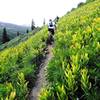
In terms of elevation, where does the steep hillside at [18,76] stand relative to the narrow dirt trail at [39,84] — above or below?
above

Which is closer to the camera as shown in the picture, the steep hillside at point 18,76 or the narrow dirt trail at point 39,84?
the steep hillside at point 18,76

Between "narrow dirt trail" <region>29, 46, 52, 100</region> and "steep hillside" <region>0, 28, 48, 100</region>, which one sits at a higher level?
"steep hillside" <region>0, 28, 48, 100</region>

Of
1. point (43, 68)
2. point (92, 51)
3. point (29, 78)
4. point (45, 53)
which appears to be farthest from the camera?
point (45, 53)

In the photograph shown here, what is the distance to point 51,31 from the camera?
83.8 ft

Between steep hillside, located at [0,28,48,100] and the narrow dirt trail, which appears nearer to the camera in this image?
steep hillside, located at [0,28,48,100]

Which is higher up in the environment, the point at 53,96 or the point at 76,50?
the point at 76,50

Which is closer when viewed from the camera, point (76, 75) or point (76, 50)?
point (76, 75)

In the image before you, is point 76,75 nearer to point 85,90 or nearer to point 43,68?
point 85,90

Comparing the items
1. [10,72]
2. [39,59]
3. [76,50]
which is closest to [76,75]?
[76,50]

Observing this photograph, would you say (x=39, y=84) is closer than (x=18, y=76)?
No

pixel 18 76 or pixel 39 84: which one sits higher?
pixel 18 76

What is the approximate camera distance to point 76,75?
8.66 meters

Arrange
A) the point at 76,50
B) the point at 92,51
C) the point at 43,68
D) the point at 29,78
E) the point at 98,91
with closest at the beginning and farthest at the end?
1. the point at 98,91
2. the point at 92,51
3. the point at 76,50
4. the point at 29,78
5. the point at 43,68

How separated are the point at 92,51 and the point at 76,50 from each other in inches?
36.8
